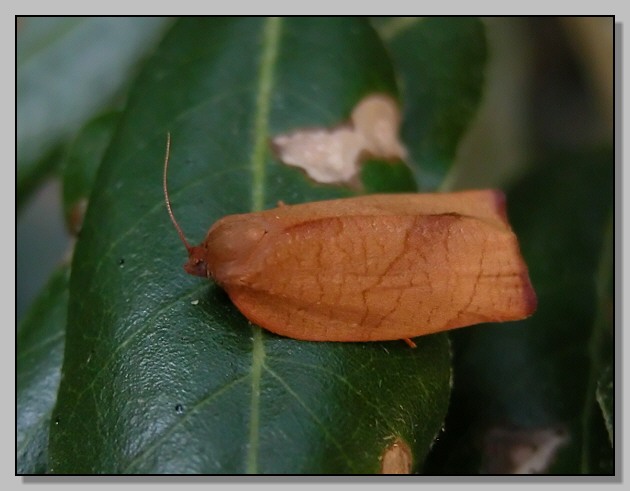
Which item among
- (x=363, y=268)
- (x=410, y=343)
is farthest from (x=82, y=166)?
(x=410, y=343)

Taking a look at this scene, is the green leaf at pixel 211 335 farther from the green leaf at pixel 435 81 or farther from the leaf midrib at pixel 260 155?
the green leaf at pixel 435 81

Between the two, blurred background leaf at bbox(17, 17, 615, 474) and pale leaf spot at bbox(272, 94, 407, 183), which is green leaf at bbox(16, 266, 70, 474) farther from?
pale leaf spot at bbox(272, 94, 407, 183)

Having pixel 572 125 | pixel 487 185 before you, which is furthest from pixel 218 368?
pixel 572 125

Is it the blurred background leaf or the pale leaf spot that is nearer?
the blurred background leaf

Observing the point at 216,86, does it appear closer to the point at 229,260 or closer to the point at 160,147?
the point at 160,147

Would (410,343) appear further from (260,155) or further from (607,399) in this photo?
(260,155)

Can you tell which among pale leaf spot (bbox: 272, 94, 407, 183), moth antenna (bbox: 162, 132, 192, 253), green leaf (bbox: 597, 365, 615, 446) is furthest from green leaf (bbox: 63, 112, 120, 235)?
green leaf (bbox: 597, 365, 615, 446)

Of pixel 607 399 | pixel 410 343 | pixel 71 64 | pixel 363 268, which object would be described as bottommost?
pixel 607 399
